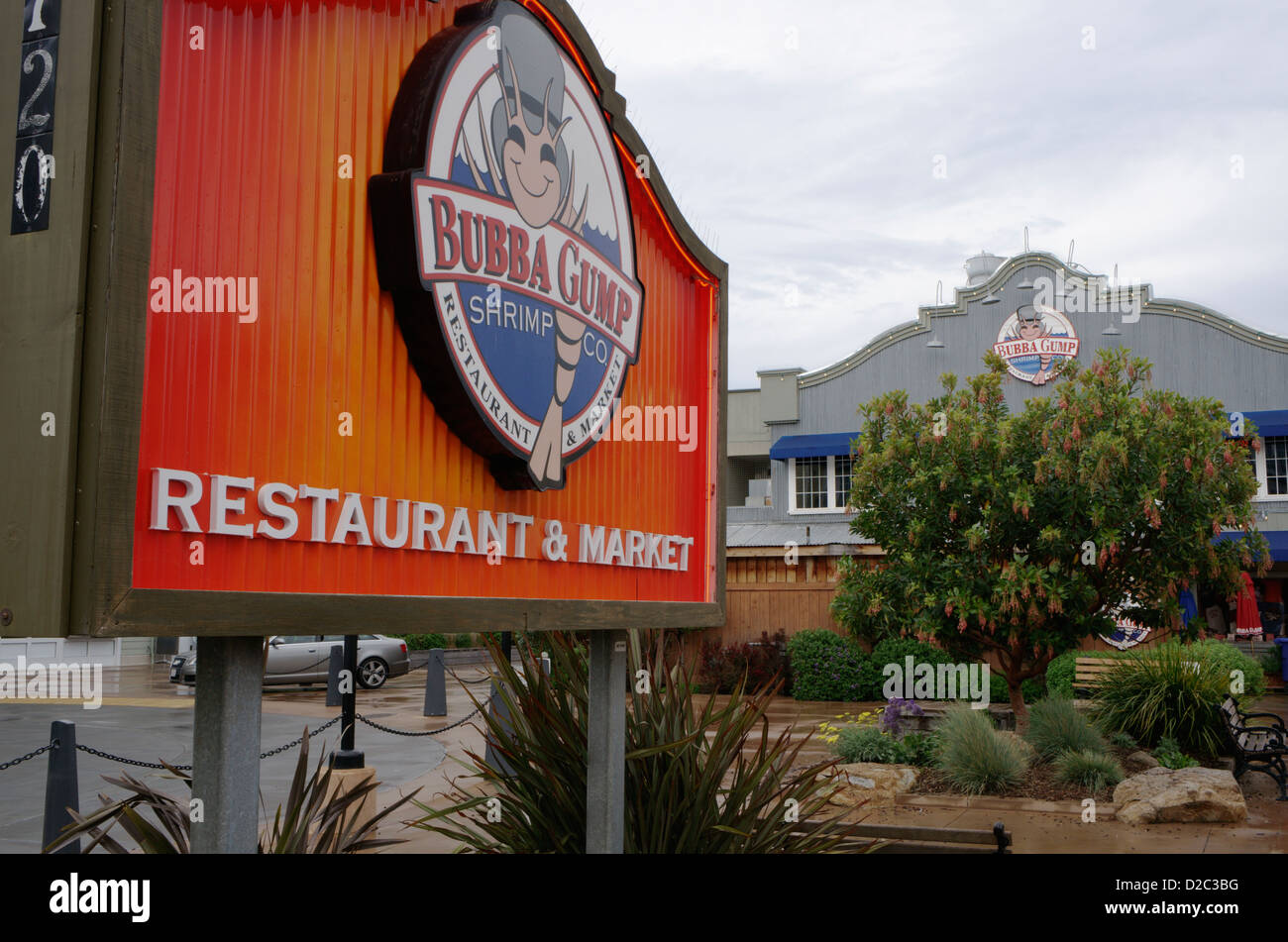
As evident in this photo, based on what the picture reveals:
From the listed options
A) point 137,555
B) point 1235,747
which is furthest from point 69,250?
point 1235,747

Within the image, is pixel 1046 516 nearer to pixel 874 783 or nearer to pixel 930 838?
pixel 874 783

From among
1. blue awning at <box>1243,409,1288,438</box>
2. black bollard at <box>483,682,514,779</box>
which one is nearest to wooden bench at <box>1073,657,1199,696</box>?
black bollard at <box>483,682,514,779</box>

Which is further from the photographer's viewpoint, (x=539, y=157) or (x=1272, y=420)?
(x=1272, y=420)

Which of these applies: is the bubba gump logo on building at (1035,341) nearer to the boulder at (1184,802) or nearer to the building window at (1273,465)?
the building window at (1273,465)

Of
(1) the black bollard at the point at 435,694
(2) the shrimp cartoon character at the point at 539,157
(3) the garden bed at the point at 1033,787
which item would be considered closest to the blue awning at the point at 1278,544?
(3) the garden bed at the point at 1033,787

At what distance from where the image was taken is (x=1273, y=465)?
74.6ft

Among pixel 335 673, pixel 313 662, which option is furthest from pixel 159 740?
pixel 313 662

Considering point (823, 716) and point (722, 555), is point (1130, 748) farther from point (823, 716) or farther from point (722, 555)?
point (722, 555)

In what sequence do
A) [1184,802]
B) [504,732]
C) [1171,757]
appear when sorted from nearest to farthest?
[504,732]
[1184,802]
[1171,757]

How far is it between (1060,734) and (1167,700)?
1.78 metres

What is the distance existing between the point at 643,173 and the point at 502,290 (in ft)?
5.05

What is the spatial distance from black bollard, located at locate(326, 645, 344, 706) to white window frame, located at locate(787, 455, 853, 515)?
1282 cm

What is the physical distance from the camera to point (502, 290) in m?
3.47

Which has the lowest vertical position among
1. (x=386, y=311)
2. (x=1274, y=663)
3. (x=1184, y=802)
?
(x=1184, y=802)
